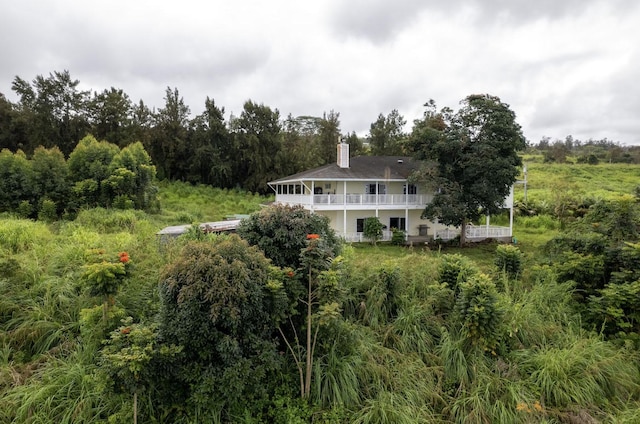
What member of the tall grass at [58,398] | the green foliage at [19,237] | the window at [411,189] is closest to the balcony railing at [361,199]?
the window at [411,189]

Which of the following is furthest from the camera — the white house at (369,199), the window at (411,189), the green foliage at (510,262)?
the window at (411,189)

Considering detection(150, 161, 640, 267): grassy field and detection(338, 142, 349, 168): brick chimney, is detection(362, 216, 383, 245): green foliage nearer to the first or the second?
detection(150, 161, 640, 267): grassy field

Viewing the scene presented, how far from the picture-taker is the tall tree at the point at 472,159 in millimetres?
16609

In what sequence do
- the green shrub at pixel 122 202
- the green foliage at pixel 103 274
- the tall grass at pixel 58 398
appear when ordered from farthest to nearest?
the green shrub at pixel 122 202 < the green foliage at pixel 103 274 < the tall grass at pixel 58 398

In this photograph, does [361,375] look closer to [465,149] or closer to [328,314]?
[328,314]

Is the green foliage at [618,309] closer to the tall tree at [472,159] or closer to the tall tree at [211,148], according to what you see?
the tall tree at [472,159]

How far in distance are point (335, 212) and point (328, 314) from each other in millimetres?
15899

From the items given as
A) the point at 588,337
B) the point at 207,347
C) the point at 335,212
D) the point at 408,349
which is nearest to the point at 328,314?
the point at 207,347

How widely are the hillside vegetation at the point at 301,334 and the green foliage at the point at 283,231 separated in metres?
0.03

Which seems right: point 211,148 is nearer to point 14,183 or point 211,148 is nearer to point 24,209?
point 14,183

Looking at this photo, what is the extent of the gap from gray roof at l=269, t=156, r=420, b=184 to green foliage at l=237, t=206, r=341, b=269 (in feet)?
41.8

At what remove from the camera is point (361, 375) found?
200 inches

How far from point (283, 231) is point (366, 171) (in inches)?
627

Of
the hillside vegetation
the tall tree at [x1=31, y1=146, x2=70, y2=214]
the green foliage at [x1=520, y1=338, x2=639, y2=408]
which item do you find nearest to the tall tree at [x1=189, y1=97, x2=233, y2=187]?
the tall tree at [x1=31, y1=146, x2=70, y2=214]
